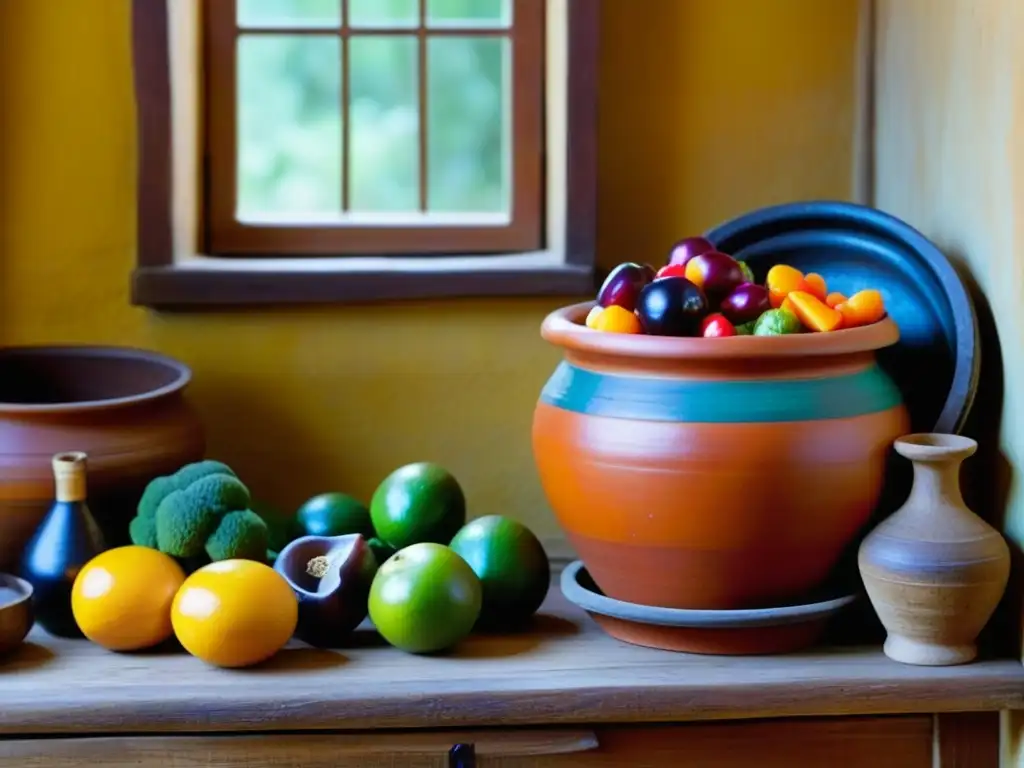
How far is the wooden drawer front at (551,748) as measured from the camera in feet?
3.67

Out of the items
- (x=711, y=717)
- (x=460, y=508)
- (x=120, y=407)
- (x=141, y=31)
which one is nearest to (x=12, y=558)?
(x=120, y=407)

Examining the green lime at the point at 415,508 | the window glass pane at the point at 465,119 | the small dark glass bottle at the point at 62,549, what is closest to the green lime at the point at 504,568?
the green lime at the point at 415,508

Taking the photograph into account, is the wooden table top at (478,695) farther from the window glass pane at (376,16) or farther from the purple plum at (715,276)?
the window glass pane at (376,16)

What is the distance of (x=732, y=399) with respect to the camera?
1.12 m

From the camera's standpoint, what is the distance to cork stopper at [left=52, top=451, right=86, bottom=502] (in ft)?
4.04

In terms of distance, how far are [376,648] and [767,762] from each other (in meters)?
0.38

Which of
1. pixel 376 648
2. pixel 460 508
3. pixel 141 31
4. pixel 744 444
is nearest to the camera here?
pixel 744 444

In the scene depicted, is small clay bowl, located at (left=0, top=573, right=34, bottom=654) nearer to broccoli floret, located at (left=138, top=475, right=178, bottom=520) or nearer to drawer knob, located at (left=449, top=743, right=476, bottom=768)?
broccoli floret, located at (left=138, top=475, right=178, bottom=520)

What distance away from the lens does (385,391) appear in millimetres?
1558

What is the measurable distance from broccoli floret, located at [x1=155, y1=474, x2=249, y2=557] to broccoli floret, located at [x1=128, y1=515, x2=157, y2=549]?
0.01m

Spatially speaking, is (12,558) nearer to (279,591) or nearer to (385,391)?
(279,591)

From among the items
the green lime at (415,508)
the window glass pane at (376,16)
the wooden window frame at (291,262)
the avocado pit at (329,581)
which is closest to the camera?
the avocado pit at (329,581)

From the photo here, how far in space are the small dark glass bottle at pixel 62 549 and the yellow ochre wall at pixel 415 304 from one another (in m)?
0.33

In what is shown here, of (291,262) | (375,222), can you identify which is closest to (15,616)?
(291,262)
